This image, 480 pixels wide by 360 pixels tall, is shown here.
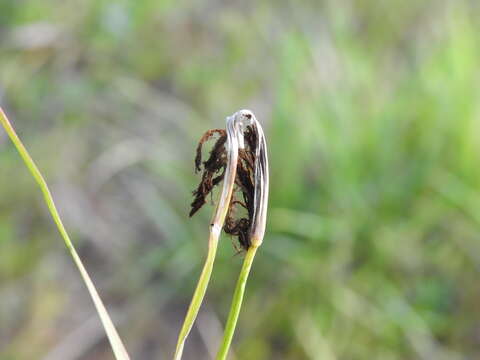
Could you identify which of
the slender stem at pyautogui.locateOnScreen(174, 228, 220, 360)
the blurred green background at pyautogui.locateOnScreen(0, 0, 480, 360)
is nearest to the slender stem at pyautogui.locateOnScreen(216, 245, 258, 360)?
the slender stem at pyautogui.locateOnScreen(174, 228, 220, 360)

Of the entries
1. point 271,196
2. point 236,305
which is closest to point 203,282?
point 236,305

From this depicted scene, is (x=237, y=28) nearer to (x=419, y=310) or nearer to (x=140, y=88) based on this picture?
(x=140, y=88)

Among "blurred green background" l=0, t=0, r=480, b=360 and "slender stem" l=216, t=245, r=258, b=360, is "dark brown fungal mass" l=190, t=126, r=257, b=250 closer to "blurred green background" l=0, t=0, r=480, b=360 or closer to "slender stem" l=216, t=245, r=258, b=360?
"slender stem" l=216, t=245, r=258, b=360

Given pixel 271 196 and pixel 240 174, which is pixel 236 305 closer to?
pixel 240 174

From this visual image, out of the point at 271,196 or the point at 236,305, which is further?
the point at 271,196

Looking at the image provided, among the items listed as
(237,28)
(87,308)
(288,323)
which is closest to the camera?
(288,323)

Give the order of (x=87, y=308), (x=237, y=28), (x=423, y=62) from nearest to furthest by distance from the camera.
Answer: (x=87, y=308)
(x=423, y=62)
(x=237, y=28)

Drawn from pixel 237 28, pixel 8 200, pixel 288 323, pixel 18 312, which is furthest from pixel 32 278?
pixel 237 28

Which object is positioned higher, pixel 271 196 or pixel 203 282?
pixel 271 196

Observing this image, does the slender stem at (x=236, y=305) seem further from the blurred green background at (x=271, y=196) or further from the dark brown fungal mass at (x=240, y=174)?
the blurred green background at (x=271, y=196)
